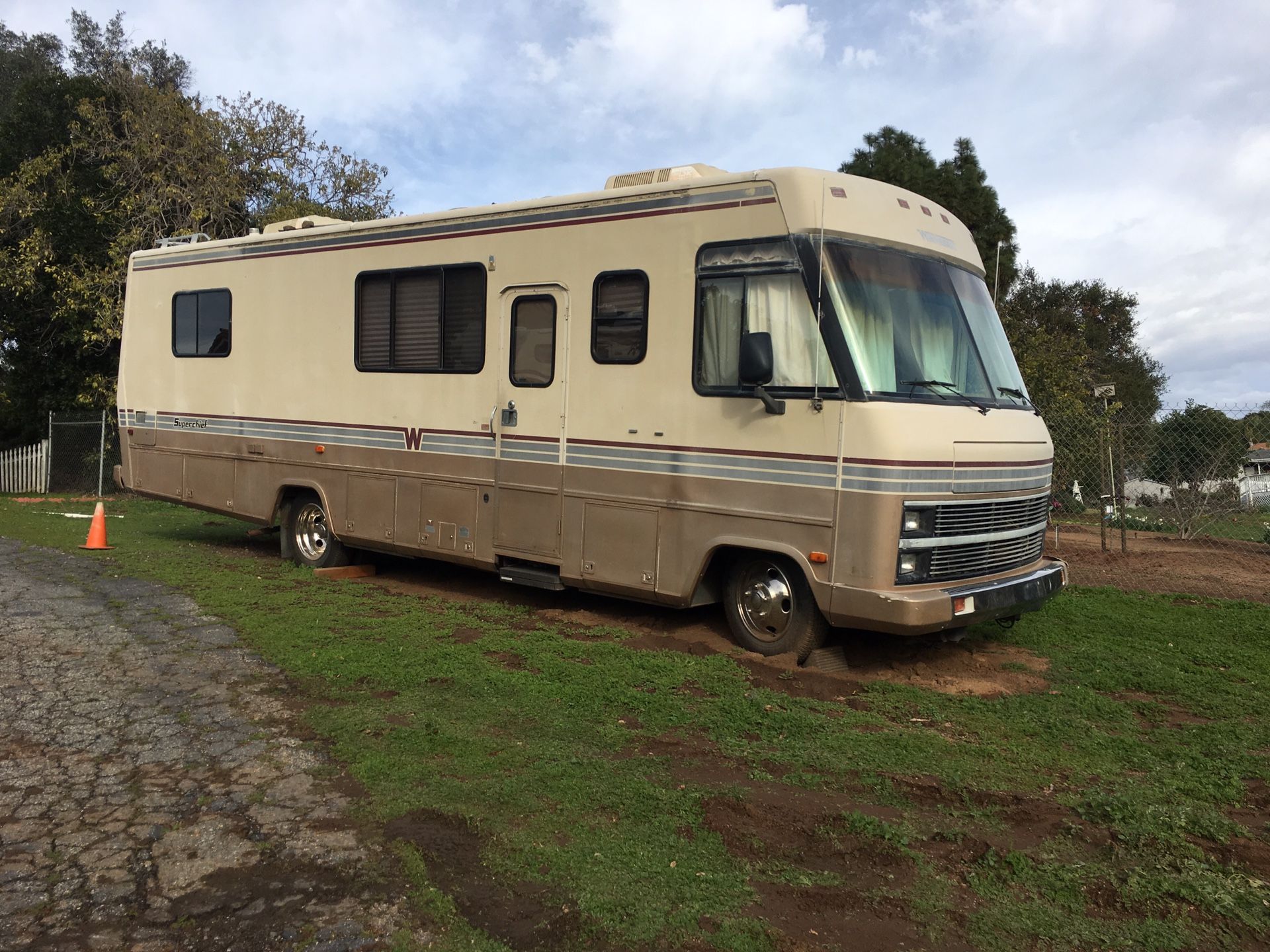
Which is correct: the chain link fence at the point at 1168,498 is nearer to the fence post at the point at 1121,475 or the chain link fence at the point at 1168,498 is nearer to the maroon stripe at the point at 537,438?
the fence post at the point at 1121,475

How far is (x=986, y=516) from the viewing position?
6.51 metres

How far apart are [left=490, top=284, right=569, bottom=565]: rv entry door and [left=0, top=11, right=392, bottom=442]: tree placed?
40.6ft

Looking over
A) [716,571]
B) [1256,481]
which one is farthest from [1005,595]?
[1256,481]

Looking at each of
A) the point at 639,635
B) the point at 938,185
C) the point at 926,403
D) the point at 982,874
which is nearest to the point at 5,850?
the point at 982,874

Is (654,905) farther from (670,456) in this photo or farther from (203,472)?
(203,472)

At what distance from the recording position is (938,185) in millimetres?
23406

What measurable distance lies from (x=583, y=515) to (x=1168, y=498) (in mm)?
9466

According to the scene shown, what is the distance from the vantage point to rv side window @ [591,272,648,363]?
23.7 feet

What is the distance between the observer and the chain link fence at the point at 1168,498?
34.2 feet

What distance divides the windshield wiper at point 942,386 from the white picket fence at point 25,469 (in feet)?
59.7

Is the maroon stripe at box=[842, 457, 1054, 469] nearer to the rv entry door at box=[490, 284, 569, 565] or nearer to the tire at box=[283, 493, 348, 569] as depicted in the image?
the rv entry door at box=[490, 284, 569, 565]

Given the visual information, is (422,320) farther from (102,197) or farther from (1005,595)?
(102,197)

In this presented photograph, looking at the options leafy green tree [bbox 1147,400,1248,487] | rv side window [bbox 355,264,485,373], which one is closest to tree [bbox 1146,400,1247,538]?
leafy green tree [bbox 1147,400,1248,487]

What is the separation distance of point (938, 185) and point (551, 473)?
18.6 m
